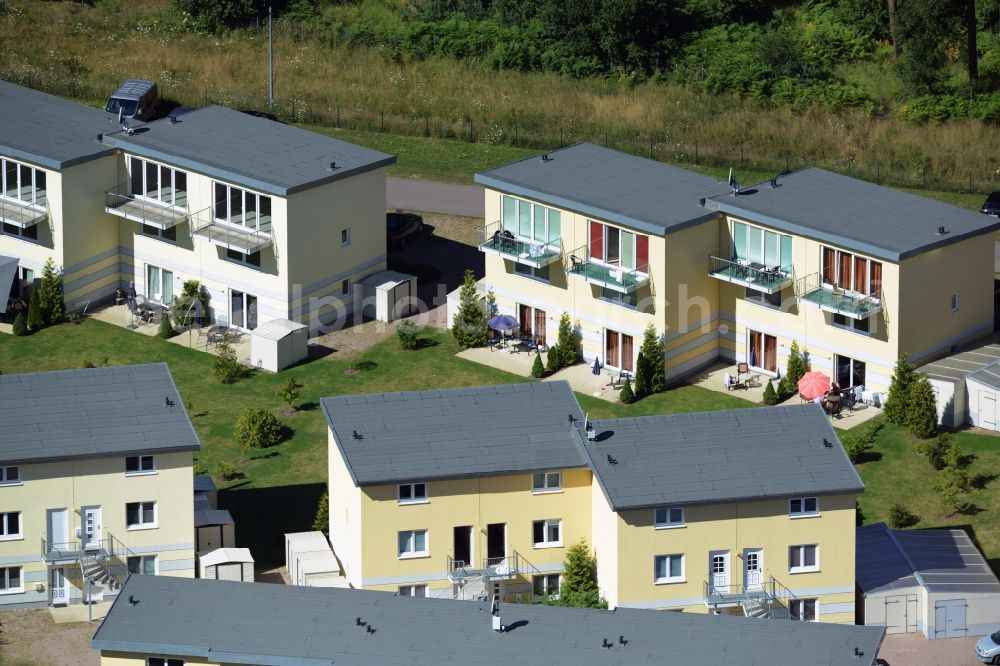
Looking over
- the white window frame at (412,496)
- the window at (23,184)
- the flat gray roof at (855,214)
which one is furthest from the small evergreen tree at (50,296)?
the white window frame at (412,496)

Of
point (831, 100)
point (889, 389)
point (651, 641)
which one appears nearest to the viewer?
point (651, 641)

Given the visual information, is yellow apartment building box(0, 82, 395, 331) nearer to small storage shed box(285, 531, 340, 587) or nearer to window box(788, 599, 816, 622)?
small storage shed box(285, 531, 340, 587)

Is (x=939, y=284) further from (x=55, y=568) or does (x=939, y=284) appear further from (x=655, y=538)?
(x=55, y=568)

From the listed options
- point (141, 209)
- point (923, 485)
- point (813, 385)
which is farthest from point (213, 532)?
point (923, 485)

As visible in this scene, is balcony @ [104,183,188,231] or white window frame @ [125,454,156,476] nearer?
white window frame @ [125,454,156,476]

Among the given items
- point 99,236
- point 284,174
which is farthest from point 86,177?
point 284,174

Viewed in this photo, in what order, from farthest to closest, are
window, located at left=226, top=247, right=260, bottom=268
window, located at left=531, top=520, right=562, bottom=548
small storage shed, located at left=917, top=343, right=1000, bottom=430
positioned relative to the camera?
window, located at left=226, top=247, right=260, bottom=268, small storage shed, located at left=917, top=343, right=1000, bottom=430, window, located at left=531, top=520, right=562, bottom=548

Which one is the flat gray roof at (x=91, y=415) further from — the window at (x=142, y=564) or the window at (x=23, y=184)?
the window at (x=23, y=184)

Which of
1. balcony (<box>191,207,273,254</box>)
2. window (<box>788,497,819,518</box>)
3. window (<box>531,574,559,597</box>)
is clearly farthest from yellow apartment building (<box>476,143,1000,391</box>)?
window (<box>531,574,559,597</box>)
